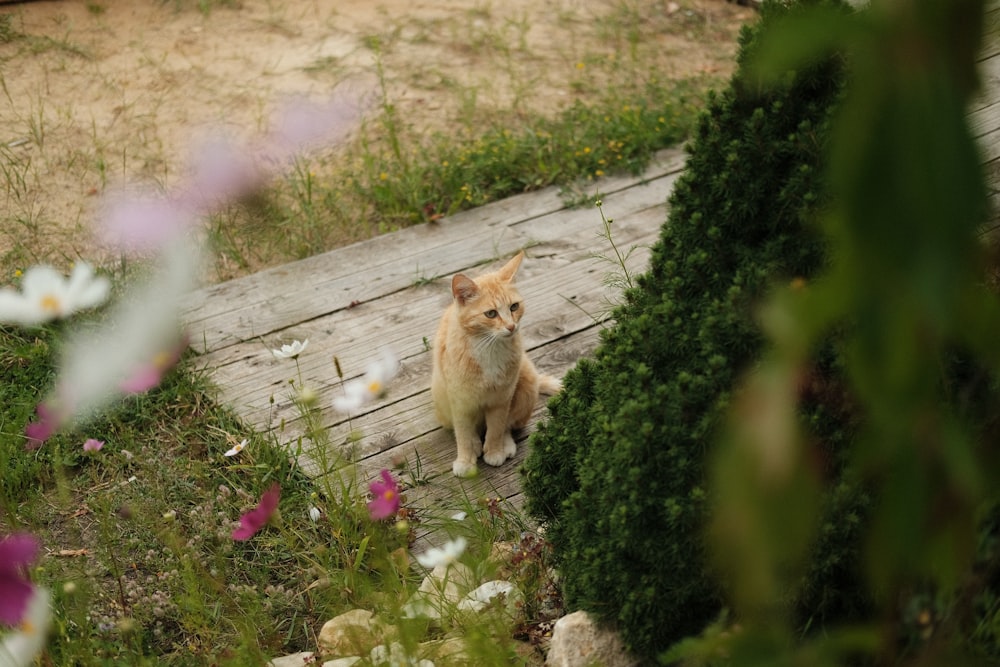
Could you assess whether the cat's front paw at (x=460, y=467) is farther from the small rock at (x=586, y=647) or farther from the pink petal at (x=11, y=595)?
the pink petal at (x=11, y=595)

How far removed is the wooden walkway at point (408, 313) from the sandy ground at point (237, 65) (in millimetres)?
1143

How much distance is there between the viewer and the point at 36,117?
530cm

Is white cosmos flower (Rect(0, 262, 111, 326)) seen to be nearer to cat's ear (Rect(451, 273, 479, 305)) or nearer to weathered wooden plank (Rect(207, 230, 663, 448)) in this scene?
cat's ear (Rect(451, 273, 479, 305))

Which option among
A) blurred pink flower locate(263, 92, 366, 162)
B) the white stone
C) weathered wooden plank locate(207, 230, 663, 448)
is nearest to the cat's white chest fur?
weathered wooden plank locate(207, 230, 663, 448)

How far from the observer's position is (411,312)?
3.83 metres

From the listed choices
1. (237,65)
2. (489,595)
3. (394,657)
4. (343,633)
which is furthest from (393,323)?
(237,65)

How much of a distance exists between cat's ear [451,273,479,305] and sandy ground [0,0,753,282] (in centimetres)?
220

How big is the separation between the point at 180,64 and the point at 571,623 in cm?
515

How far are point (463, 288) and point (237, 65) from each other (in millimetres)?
3845

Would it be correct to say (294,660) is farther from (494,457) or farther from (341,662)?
(494,457)

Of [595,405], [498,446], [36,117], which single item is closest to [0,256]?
[36,117]

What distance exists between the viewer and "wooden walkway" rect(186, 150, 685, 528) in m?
3.20

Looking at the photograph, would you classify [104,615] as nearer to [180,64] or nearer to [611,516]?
[611,516]

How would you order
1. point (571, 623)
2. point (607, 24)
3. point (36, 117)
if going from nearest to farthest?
point (571, 623)
point (36, 117)
point (607, 24)
